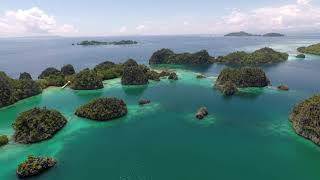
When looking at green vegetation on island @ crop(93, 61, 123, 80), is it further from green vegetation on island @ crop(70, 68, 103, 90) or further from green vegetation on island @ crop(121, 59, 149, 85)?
green vegetation on island @ crop(121, 59, 149, 85)

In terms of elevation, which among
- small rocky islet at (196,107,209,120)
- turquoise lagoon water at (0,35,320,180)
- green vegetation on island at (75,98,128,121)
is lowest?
turquoise lagoon water at (0,35,320,180)

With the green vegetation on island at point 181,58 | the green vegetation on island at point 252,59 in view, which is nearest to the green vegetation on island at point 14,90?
the green vegetation on island at point 181,58

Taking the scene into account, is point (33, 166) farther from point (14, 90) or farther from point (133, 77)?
point (133, 77)

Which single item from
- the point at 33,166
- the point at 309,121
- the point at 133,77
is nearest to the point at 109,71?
the point at 133,77

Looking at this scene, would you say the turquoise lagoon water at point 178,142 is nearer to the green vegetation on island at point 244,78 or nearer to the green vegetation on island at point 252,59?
the green vegetation on island at point 244,78

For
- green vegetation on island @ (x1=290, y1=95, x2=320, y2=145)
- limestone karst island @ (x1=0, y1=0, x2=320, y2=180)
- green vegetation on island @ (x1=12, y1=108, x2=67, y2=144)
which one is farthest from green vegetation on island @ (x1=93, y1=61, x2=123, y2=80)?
green vegetation on island @ (x1=290, y1=95, x2=320, y2=145)

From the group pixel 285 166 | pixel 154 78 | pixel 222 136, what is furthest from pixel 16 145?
pixel 154 78
